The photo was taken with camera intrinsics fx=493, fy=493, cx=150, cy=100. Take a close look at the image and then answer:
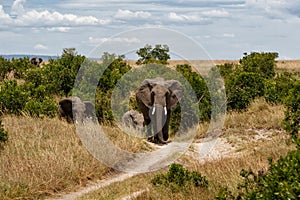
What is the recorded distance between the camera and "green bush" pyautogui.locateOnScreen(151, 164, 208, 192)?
7.91 m

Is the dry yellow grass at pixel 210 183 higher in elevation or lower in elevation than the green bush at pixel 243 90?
lower

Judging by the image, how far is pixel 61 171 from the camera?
382 inches

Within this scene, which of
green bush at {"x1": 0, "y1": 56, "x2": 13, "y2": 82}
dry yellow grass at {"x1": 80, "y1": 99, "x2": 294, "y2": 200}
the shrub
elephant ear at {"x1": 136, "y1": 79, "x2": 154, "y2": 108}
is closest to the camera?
dry yellow grass at {"x1": 80, "y1": 99, "x2": 294, "y2": 200}

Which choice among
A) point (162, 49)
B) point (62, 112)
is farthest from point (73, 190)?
point (162, 49)

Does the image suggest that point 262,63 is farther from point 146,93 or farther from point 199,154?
point 199,154

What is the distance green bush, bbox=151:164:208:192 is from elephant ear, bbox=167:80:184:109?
24.2 feet

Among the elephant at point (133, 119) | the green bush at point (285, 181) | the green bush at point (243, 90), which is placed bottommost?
the elephant at point (133, 119)

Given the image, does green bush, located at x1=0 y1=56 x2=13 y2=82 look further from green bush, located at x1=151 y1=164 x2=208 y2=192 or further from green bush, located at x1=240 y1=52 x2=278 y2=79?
green bush, located at x1=151 y1=164 x2=208 y2=192

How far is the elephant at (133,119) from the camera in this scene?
1600 centimetres

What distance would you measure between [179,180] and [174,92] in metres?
8.00

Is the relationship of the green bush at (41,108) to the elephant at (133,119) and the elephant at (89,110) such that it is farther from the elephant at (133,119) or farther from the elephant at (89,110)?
the elephant at (133,119)

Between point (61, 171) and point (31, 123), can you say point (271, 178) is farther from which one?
point (31, 123)

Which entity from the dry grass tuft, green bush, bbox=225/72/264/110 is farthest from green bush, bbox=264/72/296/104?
the dry grass tuft

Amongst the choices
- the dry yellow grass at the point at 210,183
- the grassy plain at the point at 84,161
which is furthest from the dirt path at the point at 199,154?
the dry yellow grass at the point at 210,183
